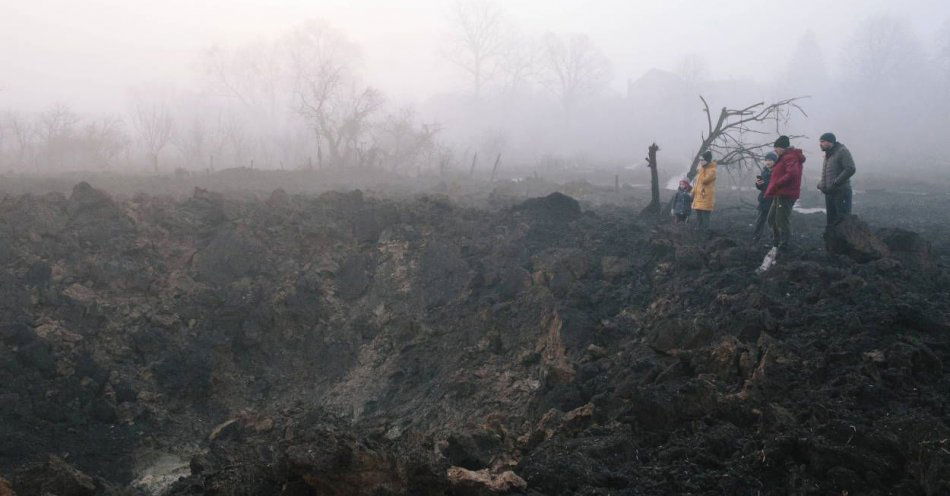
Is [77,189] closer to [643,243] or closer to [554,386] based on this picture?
[554,386]

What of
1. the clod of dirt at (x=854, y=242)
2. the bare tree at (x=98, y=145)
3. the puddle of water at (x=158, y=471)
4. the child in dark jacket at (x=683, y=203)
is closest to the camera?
the puddle of water at (x=158, y=471)

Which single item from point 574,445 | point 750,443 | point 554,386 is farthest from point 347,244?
point 750,443

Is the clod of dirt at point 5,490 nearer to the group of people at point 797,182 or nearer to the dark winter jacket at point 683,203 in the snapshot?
the group of people at point 797,182

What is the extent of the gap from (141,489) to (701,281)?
22.8 feet

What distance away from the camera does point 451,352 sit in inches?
336

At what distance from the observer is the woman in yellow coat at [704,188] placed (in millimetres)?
10250

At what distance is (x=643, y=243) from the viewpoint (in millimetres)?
10094

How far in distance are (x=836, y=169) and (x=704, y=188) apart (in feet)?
8.32

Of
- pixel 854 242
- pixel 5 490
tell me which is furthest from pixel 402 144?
pixel 5 490

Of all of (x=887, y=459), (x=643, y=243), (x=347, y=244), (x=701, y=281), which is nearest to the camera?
(x=887, y=459)

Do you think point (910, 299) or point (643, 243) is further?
point (643, 243)

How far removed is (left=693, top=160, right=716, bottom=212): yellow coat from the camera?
1025cm

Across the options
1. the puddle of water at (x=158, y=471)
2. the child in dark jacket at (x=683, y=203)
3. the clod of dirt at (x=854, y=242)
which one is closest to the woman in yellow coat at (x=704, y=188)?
the child in dark jacket at (x=683, y=203)

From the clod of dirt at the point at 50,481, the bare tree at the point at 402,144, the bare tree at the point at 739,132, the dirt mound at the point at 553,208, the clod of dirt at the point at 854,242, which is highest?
the bare tree at the point at 402,144
